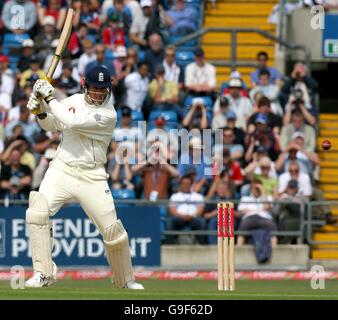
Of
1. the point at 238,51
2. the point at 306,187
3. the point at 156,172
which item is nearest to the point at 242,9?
the point at 238,51

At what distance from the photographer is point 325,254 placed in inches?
760

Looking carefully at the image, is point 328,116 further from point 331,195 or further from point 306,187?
point 306,187

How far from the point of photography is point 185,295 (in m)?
12.7

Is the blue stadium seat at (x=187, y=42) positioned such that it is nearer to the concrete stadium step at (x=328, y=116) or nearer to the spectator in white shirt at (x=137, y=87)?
the spectator in white shirt at (x=137, y=87)

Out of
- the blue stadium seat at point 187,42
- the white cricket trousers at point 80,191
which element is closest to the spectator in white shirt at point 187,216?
the blue stadium seat at point 187,42

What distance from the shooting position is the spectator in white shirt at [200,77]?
21.2 meters

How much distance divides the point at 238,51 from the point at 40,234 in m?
10.1

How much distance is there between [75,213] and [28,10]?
4770mm

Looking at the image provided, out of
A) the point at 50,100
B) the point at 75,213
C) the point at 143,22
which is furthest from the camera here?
the point at 143,22

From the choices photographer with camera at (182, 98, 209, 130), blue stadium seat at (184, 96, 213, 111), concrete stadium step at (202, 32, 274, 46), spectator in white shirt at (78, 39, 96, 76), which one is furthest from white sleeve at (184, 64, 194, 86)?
concrete stadium step at (202, 32, 274, 46)

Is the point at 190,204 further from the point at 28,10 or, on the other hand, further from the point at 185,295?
the point at 185,295

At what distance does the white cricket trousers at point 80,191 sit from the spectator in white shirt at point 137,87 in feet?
23.8

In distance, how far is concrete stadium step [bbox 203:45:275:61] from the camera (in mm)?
23078
